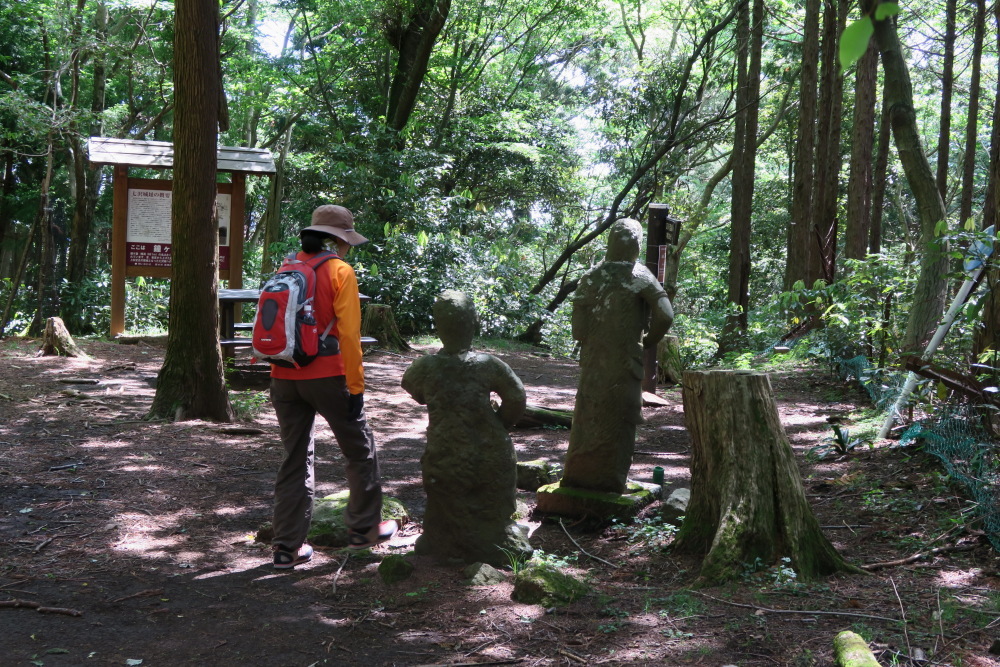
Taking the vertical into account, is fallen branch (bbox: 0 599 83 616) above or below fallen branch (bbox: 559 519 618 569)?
below

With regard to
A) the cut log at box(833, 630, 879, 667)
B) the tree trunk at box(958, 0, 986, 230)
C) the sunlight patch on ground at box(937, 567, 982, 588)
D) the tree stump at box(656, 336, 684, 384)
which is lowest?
the sunlight patch on ground at box(937, 567, 982, 588)

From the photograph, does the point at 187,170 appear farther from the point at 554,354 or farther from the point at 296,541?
the point at 554,354

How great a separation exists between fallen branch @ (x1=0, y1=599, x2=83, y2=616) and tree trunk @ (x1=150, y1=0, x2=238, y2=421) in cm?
417

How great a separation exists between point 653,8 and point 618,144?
4573 mm

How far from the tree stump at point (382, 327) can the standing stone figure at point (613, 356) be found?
29.5 feet

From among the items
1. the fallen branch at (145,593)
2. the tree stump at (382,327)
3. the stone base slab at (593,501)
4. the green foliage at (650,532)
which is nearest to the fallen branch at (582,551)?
the stone base slab at (593,501)

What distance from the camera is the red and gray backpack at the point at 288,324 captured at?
4.66m

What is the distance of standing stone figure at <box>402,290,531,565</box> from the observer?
4824mm

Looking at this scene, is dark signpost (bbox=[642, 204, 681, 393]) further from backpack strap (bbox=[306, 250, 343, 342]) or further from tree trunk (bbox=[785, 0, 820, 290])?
backpack strap (bbox=[306, 250, 343, 342])

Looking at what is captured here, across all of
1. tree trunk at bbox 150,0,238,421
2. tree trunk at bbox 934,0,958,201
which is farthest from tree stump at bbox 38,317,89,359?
tree trunk at bbox 934,0,958,201

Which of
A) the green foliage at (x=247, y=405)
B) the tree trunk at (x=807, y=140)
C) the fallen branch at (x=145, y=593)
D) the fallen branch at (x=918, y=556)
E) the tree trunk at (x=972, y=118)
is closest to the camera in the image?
the fallen branch at (x=145, y=593)

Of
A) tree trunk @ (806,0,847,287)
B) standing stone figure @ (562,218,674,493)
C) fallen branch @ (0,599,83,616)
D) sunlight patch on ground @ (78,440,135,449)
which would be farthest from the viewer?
tree trunk @ (806,0,847,287)

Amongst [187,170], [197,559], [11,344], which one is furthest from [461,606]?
[11,344]

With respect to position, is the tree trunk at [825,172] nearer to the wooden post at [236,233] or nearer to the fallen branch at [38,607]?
the wooden post at [236,233]
